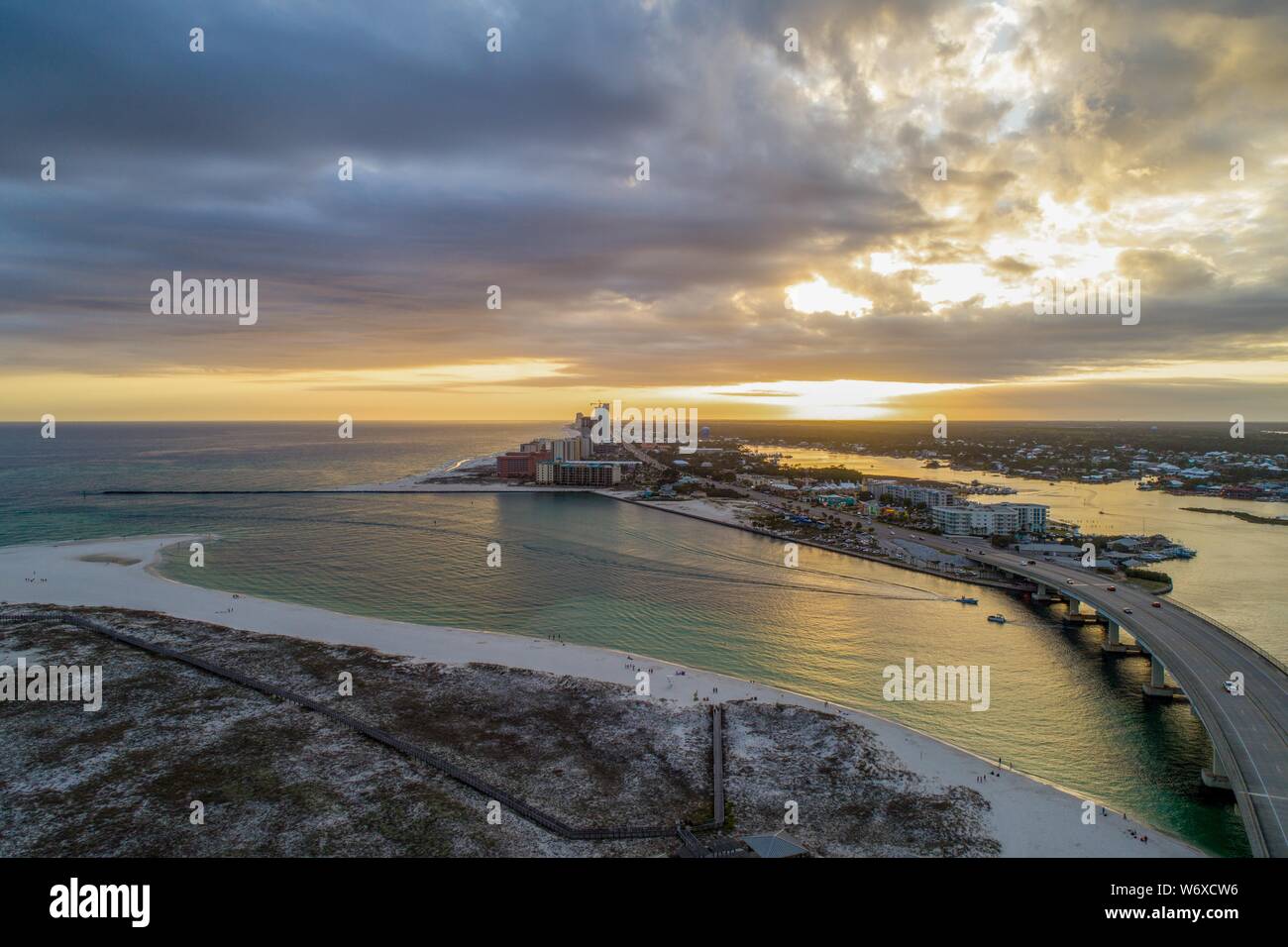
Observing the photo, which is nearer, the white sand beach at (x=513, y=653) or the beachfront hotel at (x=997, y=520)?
the white sand beach at (x=513, y=653)

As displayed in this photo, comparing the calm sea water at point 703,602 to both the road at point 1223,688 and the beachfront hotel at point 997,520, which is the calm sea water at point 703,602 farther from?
the beachfront hotel at point 997,520

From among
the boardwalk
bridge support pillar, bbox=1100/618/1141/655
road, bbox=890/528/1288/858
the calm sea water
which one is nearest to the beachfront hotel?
the calm sea water

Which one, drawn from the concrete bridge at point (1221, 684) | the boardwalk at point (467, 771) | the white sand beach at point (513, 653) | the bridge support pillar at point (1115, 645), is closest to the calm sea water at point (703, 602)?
the bridge support pillar at point (1115, 645)

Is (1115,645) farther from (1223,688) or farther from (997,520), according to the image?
(997,520)

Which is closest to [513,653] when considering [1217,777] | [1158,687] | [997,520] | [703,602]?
[703,602]
